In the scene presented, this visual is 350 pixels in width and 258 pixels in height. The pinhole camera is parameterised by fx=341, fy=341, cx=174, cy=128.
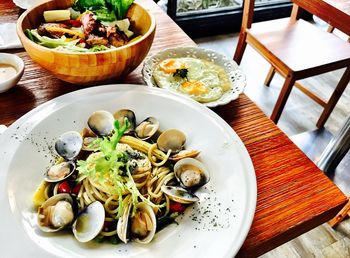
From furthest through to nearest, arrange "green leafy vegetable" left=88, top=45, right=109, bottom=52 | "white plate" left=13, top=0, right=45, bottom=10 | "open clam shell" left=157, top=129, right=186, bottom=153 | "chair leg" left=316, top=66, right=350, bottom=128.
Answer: "chair leg" left=316, top=66, right=350, bottom=128 < "white plate" left=13, top=0, right=45, bottom=10 < "green leafy vegetable" left=88, top=45, right=109, bottom=52 < "open clam shell" left=157, top=129, right=186, bottom=153

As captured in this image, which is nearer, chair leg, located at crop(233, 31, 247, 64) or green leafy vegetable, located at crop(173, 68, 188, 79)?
green leafy vegetable, located at crop(173, 68, 188, 79)

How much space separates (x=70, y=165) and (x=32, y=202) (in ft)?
0.39

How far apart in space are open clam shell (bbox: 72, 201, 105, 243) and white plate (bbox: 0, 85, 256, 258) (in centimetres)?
2

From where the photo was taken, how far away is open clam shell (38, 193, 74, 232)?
0.71m

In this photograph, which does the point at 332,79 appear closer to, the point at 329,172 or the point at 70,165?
the point at 329,172

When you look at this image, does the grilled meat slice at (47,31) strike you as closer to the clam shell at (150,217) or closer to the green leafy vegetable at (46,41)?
the green leafy vegetable at (46,41)

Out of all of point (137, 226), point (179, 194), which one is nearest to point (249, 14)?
point (179, 194)

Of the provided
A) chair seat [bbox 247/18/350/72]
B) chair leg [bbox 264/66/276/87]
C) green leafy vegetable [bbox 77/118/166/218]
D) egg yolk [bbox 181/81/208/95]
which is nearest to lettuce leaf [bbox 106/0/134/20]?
egg yolk [bbox 181/81/208/95]

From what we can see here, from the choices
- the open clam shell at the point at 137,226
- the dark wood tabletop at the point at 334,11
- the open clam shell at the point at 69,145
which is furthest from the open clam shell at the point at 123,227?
the dark wood tabletop at the point at 334,11

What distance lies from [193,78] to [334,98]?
5.00 feet

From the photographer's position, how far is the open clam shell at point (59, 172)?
0.80 metres

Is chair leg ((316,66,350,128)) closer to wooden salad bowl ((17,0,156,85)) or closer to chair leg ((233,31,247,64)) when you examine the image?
chair leg ((233,31,247,64))

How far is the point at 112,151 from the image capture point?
2.53 ft

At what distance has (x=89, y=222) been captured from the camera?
0.73 metres
